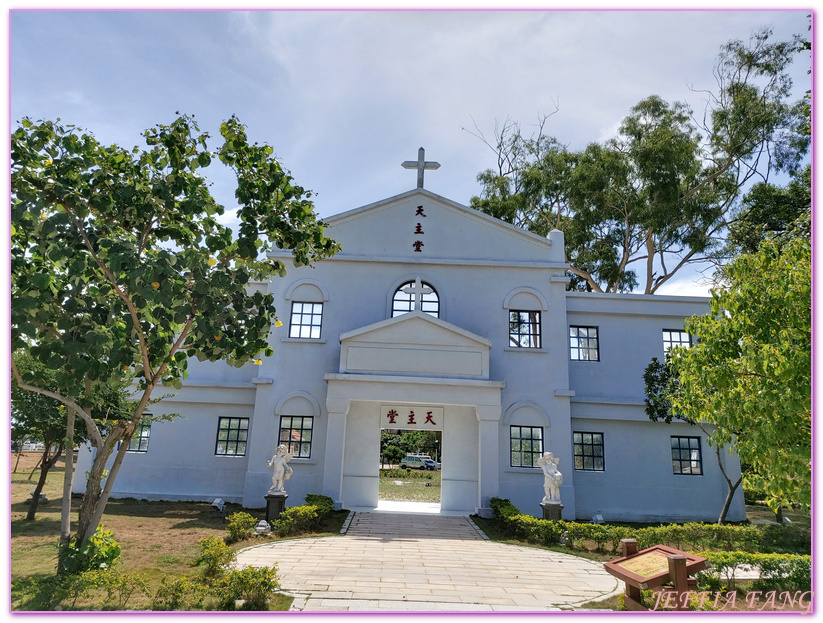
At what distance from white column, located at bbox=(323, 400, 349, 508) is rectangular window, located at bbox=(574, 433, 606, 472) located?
676 centimetres

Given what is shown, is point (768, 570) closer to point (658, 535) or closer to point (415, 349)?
point (658, 535)

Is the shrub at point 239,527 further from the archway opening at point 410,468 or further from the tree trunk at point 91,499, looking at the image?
the archway opening at point 410,468

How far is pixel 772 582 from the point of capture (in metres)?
7.01

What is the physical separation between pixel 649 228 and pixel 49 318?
22.2 meters

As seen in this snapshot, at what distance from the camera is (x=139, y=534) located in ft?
35.7

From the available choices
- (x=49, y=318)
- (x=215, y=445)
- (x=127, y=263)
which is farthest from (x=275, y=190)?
(x=215, y=445)

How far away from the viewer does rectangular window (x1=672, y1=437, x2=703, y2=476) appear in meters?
15.8

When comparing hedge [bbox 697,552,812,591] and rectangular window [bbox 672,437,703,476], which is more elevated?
rectangular window [bbox 672,437,703,476]

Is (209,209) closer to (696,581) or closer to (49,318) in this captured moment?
(49,318)

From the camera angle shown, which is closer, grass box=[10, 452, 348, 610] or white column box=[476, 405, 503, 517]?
grass box=[10, 452, 348, 610]

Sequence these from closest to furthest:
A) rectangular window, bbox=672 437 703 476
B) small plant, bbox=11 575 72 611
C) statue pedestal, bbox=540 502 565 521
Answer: small plant, bbox=11 575 72 611
statue pedestal, bbox=540 502 565 521
rectangular window, bbox=672 437 703 476

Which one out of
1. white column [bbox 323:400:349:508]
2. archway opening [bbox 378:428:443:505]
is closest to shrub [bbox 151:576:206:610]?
white column [bbox 323:400:349:508]

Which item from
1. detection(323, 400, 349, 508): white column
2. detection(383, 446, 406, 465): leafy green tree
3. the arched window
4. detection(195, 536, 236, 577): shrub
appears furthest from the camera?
detection(383, 446, 406, 465): leafy green tree

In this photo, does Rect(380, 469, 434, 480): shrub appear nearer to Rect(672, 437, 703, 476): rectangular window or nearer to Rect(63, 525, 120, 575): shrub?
Rect(672, 437, 703, 476): rectangular window
